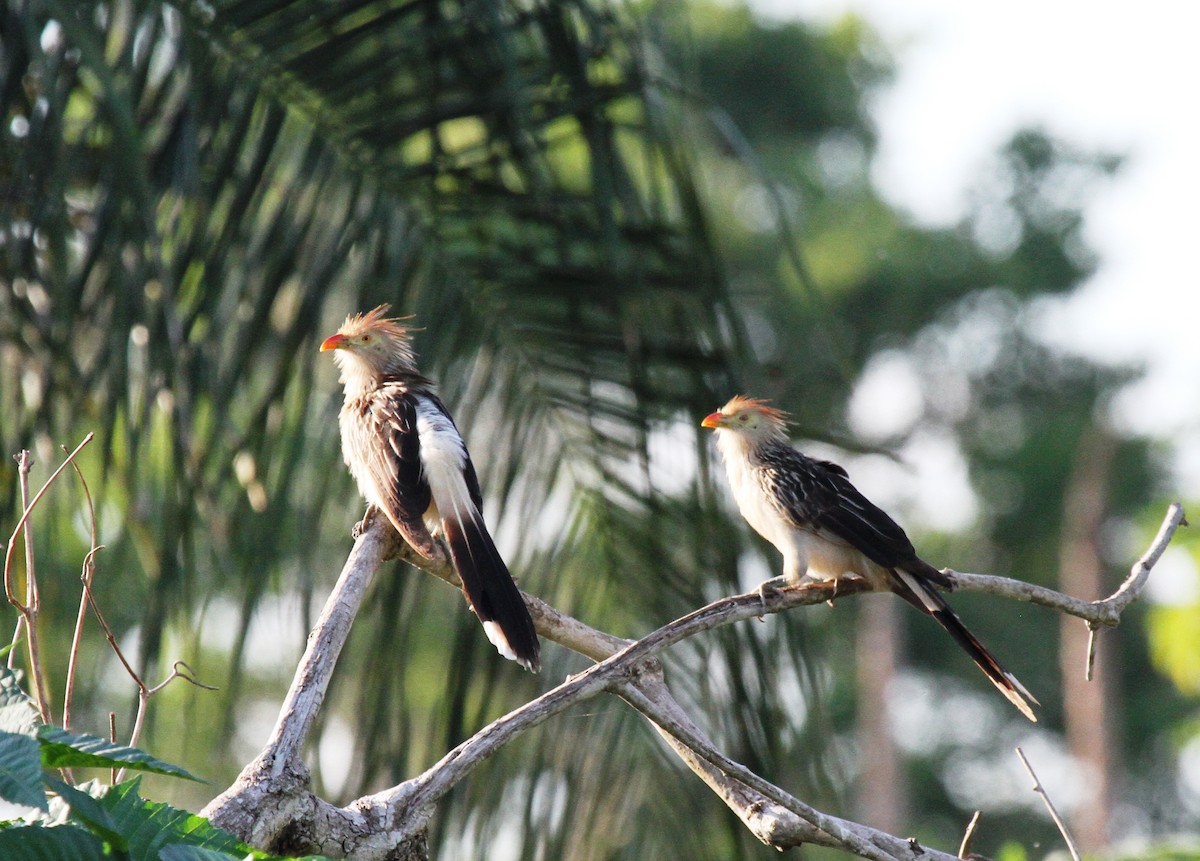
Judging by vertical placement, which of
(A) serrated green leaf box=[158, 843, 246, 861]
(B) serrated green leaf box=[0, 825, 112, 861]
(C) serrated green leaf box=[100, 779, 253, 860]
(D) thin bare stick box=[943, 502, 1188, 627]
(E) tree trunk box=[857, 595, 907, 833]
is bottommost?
(B) serrated green leaf box=[0, 825, 112, 861]

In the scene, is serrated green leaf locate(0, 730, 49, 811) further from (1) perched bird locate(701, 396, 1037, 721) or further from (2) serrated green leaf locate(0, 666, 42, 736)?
(1) perched bird locate(701, 396, 1037, 721)

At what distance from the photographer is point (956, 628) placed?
162 inches

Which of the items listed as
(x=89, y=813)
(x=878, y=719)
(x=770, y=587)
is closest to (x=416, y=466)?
(x=770, y=587)

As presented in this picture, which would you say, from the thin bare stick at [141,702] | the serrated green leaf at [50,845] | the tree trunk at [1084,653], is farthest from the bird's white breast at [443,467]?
the tree trunk at [1084,653]

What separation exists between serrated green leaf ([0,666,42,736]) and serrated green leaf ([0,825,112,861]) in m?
0.12

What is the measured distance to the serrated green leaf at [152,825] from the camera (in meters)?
1.79

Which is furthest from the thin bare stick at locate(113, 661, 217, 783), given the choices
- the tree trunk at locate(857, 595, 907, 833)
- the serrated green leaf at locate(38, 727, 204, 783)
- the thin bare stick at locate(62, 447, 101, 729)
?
the tree trunk at locate(857, 595, 907, 833)

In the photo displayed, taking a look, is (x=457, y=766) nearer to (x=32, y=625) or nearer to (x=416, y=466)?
(x=32, y=625)

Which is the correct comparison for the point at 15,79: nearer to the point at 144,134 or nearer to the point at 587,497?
the point at 144,134

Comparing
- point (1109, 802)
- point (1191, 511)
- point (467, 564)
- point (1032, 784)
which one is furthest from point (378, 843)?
point (1109, 802)

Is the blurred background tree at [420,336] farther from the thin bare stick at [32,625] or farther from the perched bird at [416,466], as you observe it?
the thin bare stick at [32,625]

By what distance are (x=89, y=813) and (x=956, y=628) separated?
2.89 meters

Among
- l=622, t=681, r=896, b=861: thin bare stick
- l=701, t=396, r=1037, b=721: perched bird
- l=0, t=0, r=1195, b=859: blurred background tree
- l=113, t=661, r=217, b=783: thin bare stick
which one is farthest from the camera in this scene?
l=701, t=396, r=1037, b=721: perched bird

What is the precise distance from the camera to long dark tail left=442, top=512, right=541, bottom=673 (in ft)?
11.2
